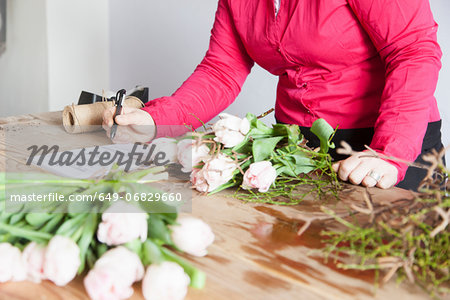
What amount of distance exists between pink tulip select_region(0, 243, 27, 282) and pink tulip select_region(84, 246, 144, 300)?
96 mm

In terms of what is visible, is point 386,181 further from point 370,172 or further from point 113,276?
point 113,276

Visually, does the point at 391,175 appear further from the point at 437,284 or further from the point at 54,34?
the point at 54,34

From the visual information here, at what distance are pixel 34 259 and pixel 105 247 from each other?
3.3 inches

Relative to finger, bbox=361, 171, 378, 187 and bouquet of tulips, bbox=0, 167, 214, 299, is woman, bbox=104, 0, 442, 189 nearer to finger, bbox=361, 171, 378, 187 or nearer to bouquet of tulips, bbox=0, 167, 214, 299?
finger, bbox=361, 171, 378, 187

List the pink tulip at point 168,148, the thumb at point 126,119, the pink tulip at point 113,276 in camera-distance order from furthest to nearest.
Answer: the thumb at point 126,119 < the pink tulip at point 168,148 < the pink tulip at point 113,276

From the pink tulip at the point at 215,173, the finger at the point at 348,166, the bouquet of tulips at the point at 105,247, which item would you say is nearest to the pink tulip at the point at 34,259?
the bouquet of tulips at the point at 105,247

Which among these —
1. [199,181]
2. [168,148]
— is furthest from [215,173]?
[168,148]

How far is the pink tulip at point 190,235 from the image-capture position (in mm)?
569

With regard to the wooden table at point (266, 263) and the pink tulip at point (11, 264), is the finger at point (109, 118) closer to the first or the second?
the wooden table at point (266, 263)

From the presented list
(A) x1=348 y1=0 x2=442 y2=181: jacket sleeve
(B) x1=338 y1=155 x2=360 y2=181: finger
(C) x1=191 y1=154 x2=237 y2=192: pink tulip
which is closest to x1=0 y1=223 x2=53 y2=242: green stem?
(C) x1=191 y1=154 x2=237 y2=192: pink tulip

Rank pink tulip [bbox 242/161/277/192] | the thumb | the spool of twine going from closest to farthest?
pink tulip [bbox 242/161/277/192]
the thumb
the spool of twine

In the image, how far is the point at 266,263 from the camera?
23.6 inches

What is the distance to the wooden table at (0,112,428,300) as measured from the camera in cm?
53

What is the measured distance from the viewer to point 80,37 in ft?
9.79
